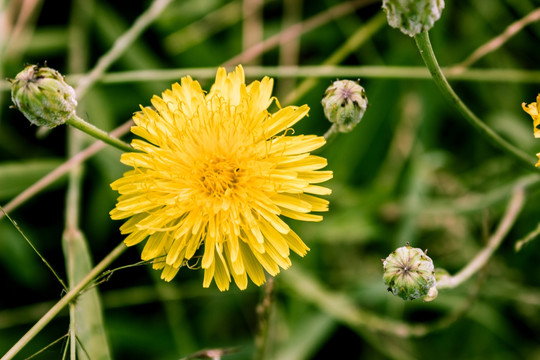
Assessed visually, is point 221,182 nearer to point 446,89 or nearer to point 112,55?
point 446,89

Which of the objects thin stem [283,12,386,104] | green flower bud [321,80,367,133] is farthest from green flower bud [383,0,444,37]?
thin stem [283,12,386,104]

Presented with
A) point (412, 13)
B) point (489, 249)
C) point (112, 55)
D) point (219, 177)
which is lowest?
point (489, 249)

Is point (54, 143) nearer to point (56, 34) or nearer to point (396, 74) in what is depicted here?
point (56, 34)

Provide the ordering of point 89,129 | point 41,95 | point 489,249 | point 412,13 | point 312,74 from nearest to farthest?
point 412,13
point 41,95
point 89,129
point 489,249
point 312,74

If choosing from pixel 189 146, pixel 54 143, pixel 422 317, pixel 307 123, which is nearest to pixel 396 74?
pixel 307 123

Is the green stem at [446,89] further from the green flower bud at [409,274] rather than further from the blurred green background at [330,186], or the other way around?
the blurred green background at [330,186]

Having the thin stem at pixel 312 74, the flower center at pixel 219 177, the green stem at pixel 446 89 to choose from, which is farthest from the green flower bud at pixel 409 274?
the thin stem at pixel 312 74

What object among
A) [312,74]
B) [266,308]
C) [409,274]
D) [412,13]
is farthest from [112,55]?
[409,274]
